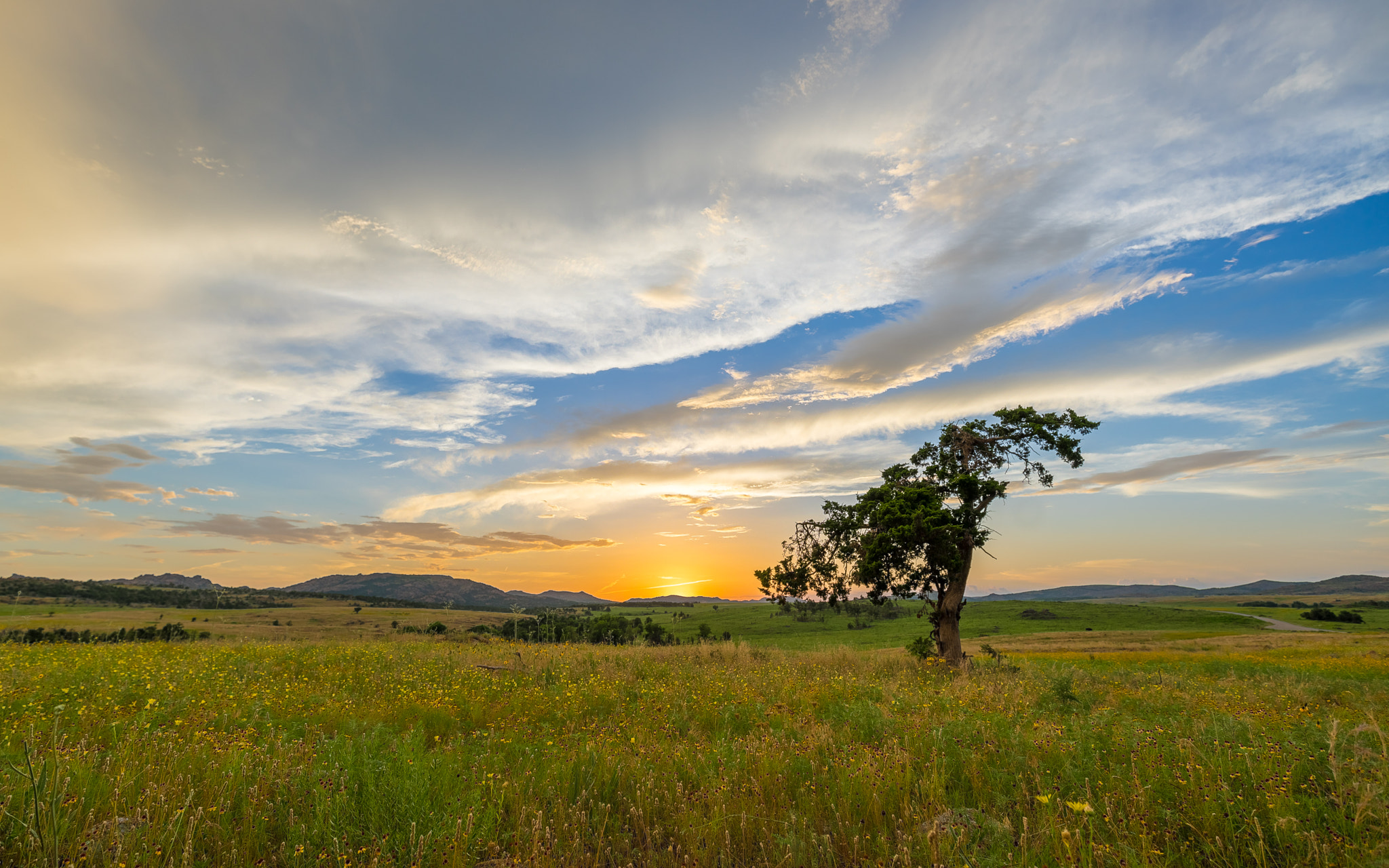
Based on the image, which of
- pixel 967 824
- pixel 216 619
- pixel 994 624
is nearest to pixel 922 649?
pixel 967 824

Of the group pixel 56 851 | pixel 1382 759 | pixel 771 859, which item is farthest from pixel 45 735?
pixel 1382 759

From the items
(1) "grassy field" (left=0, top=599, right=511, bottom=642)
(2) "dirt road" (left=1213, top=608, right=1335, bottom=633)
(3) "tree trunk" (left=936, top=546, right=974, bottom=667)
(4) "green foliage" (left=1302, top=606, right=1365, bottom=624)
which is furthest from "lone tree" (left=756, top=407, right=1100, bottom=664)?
(4) "green foliage" (left=1302, top=606, right=1365, bottom=624)

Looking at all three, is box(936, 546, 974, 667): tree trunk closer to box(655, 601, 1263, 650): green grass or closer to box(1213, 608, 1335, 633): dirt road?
box(655, 601, 1263, 650): green grass

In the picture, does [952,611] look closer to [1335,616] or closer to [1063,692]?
[1063,692]

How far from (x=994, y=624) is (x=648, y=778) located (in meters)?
134

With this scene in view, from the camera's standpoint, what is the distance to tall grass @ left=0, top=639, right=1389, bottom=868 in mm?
4410

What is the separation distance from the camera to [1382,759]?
17.2 feet

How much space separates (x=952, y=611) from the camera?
72.4 feet

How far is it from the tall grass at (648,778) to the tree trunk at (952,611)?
1019 cm

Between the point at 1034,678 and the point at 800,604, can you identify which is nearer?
the point at 1034,678

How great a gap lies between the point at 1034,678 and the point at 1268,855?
14622 millimetres

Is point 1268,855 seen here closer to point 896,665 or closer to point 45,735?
point 45,735

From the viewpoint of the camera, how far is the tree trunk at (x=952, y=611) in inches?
843

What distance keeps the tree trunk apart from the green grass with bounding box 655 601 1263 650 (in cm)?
6824
